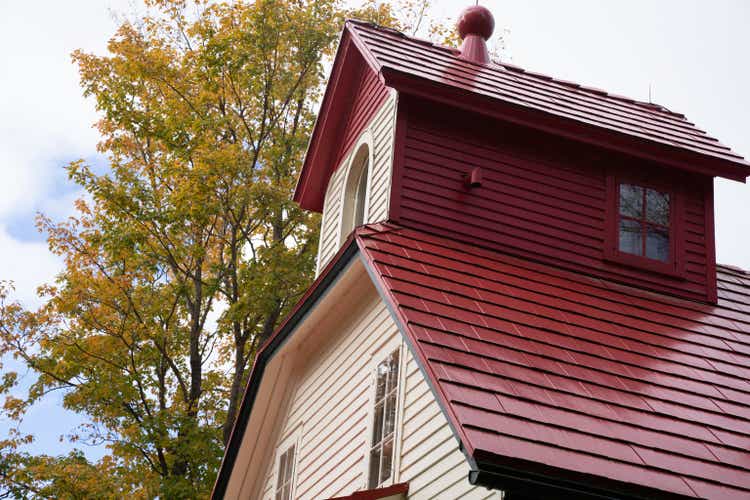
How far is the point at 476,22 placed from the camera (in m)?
14.3

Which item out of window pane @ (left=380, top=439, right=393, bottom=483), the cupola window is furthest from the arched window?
window pane @ (left=380, top=439, right=393, bottom=483)

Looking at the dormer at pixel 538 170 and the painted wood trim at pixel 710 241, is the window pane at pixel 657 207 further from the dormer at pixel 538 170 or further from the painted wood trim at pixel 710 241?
the painted wood trim at pixel 710 241

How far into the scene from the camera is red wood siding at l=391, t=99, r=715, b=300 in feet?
38.0

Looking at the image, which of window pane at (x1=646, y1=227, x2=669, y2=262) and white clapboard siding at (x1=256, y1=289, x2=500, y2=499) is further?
window pane at (x1=646, y1=227, x2=669, y2=262)

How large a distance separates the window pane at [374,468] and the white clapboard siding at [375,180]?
275 cm

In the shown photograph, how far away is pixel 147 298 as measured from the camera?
20.8 metres

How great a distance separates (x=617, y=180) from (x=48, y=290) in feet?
44.1

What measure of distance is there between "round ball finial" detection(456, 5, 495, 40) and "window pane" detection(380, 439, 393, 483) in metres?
6.79

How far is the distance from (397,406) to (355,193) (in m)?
5.02

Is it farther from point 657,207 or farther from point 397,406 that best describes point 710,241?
point 397,406

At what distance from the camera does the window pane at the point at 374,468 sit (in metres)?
9.76

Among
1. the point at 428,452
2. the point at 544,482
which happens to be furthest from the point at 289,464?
the point at 544,482

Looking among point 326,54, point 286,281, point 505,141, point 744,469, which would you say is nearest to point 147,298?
point 286,281

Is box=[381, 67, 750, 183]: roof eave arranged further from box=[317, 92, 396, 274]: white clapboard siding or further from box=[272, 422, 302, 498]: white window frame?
box=[272, 422, 302, 498]: white window frame
